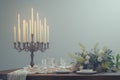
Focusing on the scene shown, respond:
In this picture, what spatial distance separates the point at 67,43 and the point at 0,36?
3.79 ft

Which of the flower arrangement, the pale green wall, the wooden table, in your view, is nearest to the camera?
the wooden table

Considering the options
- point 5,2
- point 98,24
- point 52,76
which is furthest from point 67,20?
point 52,76

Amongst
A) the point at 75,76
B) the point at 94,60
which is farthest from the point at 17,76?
the point at 94,60

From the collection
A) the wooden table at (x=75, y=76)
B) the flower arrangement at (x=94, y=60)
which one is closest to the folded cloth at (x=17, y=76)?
the wooden table at (x=75, y=76)

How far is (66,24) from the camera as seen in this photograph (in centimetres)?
456

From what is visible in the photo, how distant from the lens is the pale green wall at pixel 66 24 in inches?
175

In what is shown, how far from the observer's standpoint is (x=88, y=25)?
14.8ft

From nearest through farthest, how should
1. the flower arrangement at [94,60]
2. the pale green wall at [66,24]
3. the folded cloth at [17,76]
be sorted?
the folded cloth at [17,76] → the flower arrangement at [94,60] → the pale green wall at [66,24]

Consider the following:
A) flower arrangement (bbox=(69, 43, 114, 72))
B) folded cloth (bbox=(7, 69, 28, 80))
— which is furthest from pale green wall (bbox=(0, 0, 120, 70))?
folded cloth (bbox=(7, 69, 28, 80))

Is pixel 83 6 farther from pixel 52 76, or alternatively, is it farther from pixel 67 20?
pixel 52 76

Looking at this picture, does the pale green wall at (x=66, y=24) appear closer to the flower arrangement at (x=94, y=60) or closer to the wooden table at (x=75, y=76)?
the flower arrangement at (x=94, y=60)

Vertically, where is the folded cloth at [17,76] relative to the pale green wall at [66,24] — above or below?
below

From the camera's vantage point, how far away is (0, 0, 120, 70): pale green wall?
14.6 feet

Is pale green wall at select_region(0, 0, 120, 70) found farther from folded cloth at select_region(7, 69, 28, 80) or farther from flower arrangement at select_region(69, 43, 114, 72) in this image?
folded cloth at select_region(7, 69, 28, 80)
